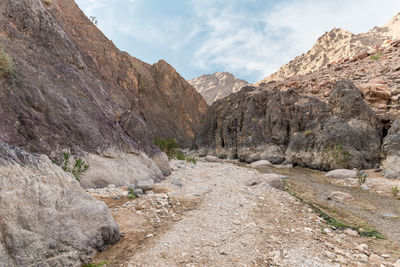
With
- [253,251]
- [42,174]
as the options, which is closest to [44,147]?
[42,174]

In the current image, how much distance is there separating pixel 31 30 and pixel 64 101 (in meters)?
5.17

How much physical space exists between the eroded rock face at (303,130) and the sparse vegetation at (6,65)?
1947 cm

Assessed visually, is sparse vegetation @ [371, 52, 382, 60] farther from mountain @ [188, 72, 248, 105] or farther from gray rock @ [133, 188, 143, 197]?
mountain @ [188, 72, 248, 105]

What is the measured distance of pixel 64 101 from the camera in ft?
29.5

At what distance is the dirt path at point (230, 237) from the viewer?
3.66 m

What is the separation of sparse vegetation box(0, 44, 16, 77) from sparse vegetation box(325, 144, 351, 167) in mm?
19476

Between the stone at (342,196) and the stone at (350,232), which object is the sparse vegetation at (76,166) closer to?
the stone at (350,232)

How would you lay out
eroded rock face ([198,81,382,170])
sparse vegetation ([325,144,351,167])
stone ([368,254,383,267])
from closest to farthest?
stone ([368,254,383,267])
sparse vegetation ([325,144,351,167])
eroded rock face ([198,81,382,170])

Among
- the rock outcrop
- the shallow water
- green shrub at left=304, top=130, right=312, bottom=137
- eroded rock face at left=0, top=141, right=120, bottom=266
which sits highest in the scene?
the rock outcrop

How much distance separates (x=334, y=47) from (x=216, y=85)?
8862cm

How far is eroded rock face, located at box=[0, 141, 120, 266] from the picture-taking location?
111 inches

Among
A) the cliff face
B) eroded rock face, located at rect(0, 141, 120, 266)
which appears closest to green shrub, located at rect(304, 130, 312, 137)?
the cliff face

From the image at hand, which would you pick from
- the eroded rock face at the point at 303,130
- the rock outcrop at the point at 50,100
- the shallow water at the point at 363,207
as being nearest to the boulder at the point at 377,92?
the eroded rock face at the point at 303,130

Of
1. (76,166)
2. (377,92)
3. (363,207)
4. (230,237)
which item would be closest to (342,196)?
(363,207)
